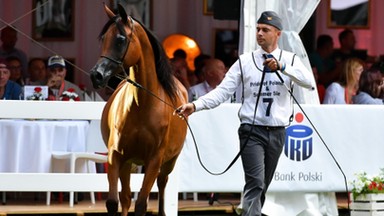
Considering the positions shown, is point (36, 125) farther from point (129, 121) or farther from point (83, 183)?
point (129, 121)

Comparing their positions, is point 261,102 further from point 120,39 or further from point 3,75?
point 3,75

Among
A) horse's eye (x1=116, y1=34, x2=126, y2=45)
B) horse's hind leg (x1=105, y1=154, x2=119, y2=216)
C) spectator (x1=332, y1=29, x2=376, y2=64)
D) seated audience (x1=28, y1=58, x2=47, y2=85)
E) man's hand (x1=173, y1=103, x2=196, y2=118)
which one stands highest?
spectator (x1=332, y1=29, x2=376, y2=64)

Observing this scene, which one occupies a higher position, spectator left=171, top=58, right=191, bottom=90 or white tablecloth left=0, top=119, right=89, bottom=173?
spectator left=171, top=58, right=191, bottom=90

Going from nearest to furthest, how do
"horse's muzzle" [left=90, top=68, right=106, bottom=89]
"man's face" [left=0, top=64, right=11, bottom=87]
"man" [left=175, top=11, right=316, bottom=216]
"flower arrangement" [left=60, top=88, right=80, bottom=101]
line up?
"horse's muzzle" [left=90, top=68, right=106, bottom=89]
"man" [left=175, top=11, right=316, bottom=216]
"flower arrangement" [left=60, top=88, right=80, bottom=101]
"man's face" [left=0, top=64, right=11, bottom=87]

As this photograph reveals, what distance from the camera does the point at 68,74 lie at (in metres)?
17.6

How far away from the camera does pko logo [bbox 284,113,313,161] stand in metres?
13.3

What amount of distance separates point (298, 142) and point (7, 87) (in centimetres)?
374

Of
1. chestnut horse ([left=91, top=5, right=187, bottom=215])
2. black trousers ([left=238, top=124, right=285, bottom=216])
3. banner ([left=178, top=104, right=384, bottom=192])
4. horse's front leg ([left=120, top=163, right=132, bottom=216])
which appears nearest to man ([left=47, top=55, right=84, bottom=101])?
banner ([left=178, top=104, right=384, bottom=192])

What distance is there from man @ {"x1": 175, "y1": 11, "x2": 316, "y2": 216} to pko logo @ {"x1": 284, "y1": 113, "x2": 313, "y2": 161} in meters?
2.95

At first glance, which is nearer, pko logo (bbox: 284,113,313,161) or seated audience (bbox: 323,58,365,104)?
pko logo (bbox: 284,113,313,161)

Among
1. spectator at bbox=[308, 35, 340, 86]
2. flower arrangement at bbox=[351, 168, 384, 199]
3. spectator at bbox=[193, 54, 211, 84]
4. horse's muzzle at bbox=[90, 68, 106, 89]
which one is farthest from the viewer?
spectator at bbox=[308, 35, 340, 86]

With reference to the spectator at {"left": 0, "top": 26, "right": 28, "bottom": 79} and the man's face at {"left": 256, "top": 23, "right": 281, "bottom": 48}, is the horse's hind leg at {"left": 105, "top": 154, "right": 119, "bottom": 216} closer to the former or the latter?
the man's face at {"left": 256, "top": 23, "right": 281, "bottom": 48}

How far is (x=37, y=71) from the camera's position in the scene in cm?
1606

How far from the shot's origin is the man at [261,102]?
10086 mm
